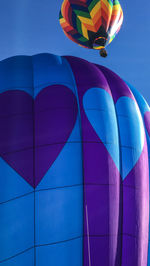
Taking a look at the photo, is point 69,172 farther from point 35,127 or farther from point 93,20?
point 93,20

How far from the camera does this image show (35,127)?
5.01 metres

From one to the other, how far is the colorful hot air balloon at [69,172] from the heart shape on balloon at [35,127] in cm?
2

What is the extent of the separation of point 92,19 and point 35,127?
470cm

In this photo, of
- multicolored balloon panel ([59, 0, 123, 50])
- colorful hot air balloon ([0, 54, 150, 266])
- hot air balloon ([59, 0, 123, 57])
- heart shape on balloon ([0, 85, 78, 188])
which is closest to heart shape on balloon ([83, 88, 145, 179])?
colorful hot air balloon ([0, 54, 150, 266])

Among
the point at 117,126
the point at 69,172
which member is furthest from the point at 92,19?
the point at 69,172

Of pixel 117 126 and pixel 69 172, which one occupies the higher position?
pixel 117 126

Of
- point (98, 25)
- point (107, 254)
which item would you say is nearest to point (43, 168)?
point (107, 254)

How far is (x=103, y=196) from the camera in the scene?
473 centimetres

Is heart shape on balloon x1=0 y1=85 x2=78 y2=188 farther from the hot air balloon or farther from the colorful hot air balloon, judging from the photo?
the hot air balloon

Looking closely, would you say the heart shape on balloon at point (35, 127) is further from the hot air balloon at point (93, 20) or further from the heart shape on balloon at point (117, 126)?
the hot air balloon at point (93, 20)

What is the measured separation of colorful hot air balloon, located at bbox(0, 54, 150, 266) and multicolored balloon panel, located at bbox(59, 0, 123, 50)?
3029mm

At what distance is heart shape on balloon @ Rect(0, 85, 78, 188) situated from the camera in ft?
15.6

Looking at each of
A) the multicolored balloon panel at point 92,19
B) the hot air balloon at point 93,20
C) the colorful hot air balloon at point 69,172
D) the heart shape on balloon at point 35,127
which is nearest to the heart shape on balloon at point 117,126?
the colorful hot air balloon at point 69,172

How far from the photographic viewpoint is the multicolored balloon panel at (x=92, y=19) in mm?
8203
